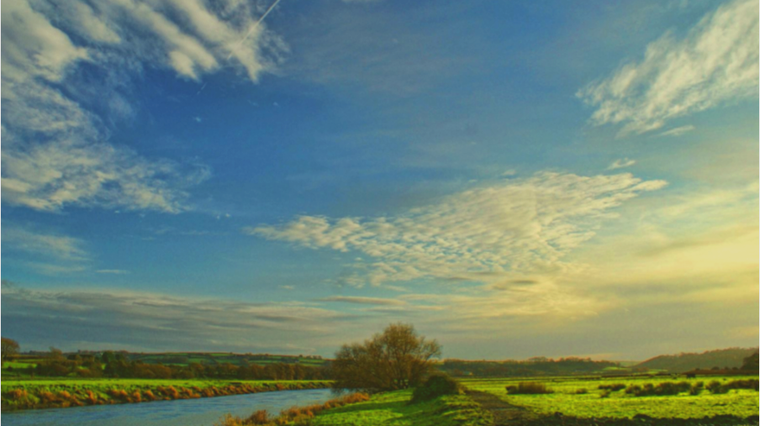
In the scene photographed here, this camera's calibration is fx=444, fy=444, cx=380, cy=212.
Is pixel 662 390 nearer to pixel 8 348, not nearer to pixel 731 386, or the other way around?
pixel 731 386

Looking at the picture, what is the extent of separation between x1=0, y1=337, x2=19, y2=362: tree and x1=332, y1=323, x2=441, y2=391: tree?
79.7m

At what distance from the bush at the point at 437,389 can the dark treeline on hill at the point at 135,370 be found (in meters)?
54.5

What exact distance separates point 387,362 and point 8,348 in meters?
92.2

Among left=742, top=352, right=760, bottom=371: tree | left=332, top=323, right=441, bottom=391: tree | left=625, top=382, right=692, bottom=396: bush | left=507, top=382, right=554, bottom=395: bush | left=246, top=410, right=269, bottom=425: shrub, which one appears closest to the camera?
left=246, top=410, right=269, bottom=425: shrub

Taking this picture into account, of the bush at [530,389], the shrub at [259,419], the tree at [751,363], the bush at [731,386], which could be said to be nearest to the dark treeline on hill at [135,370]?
the bush at [530,389]

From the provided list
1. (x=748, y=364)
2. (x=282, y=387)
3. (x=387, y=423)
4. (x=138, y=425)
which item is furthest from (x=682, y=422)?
(x=282, y=387)

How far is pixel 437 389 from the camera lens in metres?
45.9

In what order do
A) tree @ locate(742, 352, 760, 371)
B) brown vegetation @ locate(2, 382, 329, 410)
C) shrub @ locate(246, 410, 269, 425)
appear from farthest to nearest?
tree @ locate(742, 352, 760, 371)
brown vegetation @ locate(2, 382, 329, 410)
shrub @ locate(246, 410, 269, 425)

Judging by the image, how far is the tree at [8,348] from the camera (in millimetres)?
102650

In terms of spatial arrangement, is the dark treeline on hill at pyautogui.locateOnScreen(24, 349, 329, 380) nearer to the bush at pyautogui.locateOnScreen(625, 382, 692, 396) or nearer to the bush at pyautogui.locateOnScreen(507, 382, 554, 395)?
the bush at pyautogui.locateOnScreen(507, 382, 554, 395)

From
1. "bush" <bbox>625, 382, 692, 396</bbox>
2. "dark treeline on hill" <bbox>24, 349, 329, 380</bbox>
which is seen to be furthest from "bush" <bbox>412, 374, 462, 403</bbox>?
"dark treeline on hill" <bbox>24, 349, 329, 380</bbox>

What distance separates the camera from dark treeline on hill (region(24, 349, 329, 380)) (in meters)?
89.6

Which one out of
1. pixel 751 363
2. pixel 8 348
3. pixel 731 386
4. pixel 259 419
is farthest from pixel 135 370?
pixel 751 363

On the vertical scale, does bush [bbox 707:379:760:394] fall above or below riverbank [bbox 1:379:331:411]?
above
